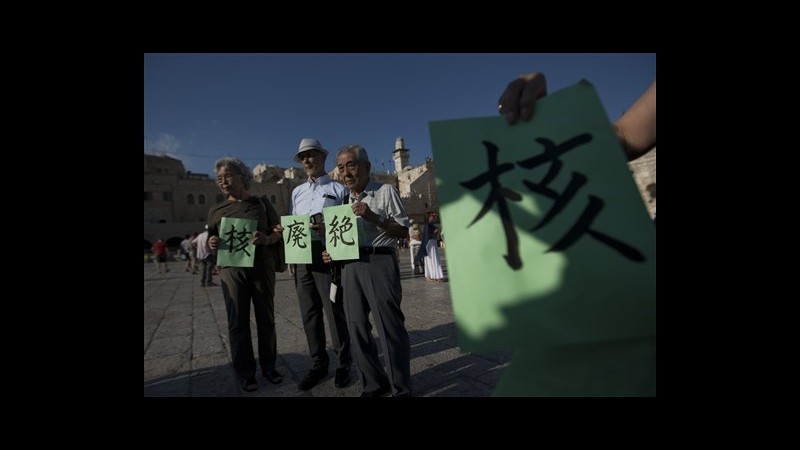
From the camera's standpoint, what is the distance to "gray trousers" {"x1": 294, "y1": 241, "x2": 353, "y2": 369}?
244 centimetres

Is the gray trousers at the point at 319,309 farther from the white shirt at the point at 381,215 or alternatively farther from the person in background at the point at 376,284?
the white shirt at the point at 381,215

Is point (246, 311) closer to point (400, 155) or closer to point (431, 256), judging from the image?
point (431, 256)

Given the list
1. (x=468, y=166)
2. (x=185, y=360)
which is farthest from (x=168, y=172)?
(x=468, y=166)

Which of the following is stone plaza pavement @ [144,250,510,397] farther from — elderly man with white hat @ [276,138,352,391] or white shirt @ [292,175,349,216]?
white shirt @ [292,175,349,216]

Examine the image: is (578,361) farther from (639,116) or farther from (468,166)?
(639,116)

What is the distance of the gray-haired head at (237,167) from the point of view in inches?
95.3

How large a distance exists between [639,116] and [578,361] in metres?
0.79

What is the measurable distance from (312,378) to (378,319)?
2.97 ft

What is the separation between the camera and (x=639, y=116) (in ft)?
3.49

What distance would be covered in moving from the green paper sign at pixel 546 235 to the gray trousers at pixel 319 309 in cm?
159

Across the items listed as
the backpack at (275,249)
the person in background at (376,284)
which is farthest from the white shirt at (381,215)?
the backpack at (275,249)

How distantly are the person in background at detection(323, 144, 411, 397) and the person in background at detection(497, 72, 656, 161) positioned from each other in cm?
107

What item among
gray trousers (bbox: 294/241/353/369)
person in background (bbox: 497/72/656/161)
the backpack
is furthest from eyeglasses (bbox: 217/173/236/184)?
person in background (bbox: 497/72/656/161)
